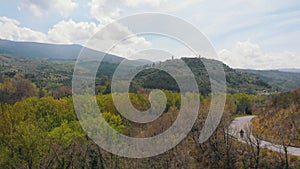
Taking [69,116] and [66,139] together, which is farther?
[69,116]

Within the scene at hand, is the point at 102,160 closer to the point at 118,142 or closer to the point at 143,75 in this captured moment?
the point at 118,142

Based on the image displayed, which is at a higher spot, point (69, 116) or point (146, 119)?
point (146, 119)

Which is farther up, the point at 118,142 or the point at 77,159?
the point at 118,142

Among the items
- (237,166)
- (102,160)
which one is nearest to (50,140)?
(102,160)

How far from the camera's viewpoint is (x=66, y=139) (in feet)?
97.3

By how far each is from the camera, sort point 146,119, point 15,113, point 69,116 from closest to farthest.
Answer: point 146,119
point 15,113
point 69,116

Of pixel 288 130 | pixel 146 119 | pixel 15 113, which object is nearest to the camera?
pixel 146 119

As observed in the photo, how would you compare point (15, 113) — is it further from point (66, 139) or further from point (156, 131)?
point (156, 131)

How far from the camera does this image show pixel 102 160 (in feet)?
88.6

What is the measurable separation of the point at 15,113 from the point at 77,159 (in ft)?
44.3

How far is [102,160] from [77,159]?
2418mm

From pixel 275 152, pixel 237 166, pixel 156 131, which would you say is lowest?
pixel 237 166

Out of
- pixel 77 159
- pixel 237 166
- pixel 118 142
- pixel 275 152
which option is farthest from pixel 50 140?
pixel 275 152

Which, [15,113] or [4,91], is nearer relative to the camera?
[15,113]
